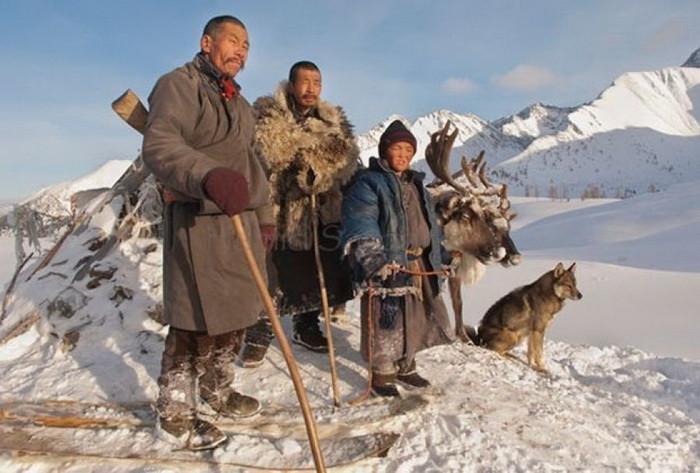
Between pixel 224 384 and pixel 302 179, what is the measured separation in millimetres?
1554

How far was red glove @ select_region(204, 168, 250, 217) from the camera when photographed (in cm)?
216

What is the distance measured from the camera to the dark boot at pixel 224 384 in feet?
9.41

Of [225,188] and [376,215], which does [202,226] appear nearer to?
[225,188]

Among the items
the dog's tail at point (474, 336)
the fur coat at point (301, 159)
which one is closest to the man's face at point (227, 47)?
the fur coat at point (301, 159)

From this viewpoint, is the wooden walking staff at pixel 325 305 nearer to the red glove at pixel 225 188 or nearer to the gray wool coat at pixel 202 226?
the gray wool coat at pixel 202 226

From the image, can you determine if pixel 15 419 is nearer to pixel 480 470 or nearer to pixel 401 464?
pixel 401 464

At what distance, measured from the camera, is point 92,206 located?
5.82 meters

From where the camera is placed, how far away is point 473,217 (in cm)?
Answer: 498

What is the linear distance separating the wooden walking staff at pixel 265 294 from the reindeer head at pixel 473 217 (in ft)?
9.85

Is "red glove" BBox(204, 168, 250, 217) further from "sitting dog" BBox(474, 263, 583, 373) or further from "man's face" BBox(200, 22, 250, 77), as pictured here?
"sitting dog" BBox(474, 263, 583, 373)

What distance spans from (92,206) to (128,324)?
2001 mm

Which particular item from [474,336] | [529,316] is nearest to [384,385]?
[474,336]

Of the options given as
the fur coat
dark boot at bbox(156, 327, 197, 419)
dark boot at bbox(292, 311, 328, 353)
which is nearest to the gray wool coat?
dark boot at bbox(156, 327, 197, 419)

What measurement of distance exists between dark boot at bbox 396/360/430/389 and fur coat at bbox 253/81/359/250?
1.18 metres
